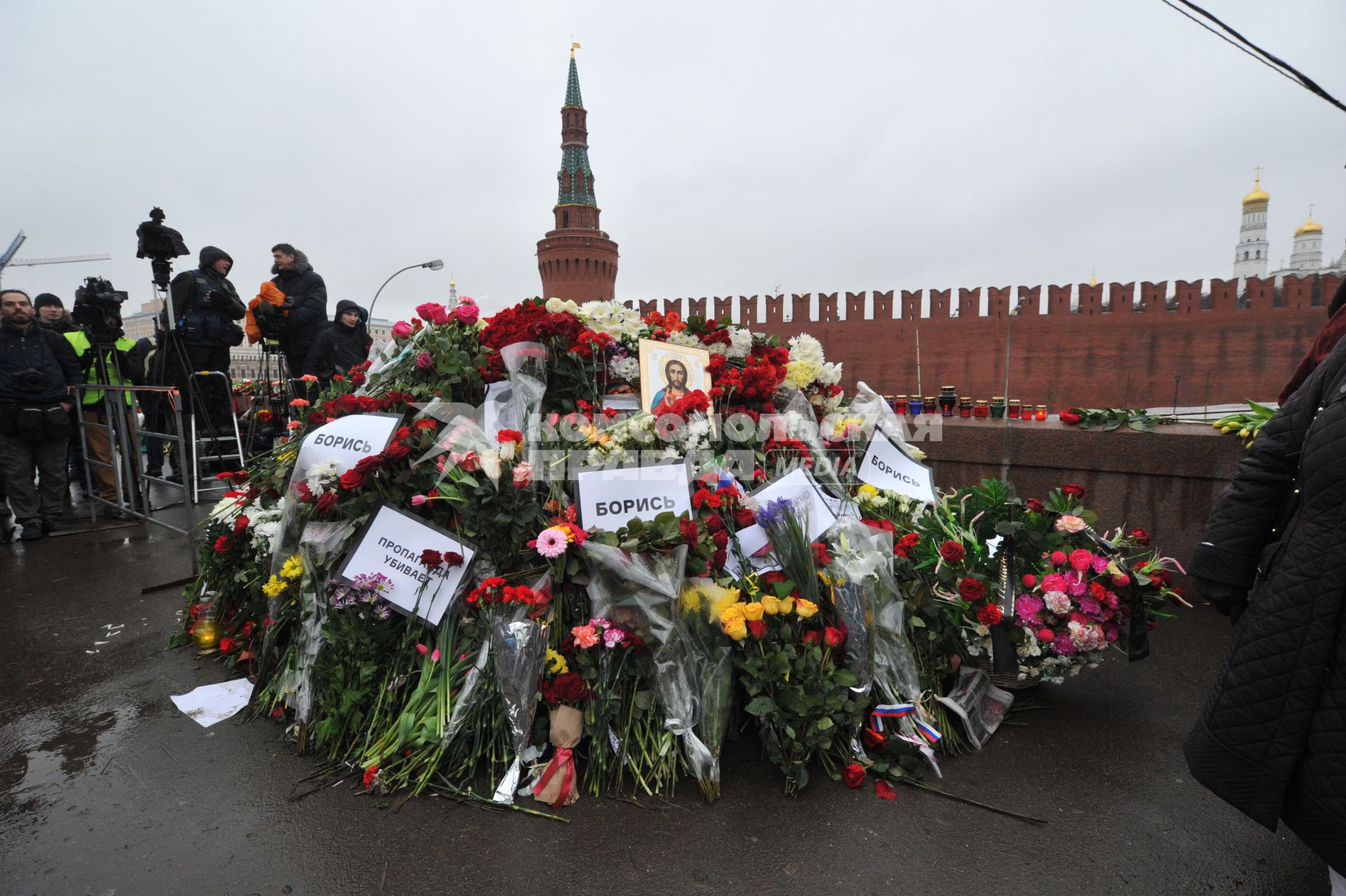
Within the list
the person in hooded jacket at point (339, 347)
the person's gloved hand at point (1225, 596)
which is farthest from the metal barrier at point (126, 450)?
the person's gloved hand at point (1225, 596)

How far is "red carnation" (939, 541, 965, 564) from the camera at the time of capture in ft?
8.43

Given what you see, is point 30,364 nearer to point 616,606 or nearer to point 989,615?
point 616,606

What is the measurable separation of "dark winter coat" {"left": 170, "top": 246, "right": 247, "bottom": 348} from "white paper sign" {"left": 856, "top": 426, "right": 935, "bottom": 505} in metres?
6.03

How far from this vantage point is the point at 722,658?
2.32 metres

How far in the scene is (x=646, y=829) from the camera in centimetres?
212

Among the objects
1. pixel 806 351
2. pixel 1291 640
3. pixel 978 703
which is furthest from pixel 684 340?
pixel 1291 640

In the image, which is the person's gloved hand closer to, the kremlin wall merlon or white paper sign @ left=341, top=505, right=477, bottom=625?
white paper sign @ left=341, top=505, right=477, bottom=625

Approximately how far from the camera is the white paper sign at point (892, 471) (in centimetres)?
370

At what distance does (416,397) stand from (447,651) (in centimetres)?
128

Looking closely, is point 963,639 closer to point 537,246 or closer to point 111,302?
point 111,302

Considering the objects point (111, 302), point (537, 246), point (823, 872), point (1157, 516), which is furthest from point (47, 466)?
→ point (537, 246)

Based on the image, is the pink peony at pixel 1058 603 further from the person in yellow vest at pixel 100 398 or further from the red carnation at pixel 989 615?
the person in yellow vest at pixel 100 398

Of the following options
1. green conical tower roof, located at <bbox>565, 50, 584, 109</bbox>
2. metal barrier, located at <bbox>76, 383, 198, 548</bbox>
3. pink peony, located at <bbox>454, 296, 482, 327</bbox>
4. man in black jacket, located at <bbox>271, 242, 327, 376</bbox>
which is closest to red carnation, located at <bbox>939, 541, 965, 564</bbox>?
pink peony, located at <bbox>454, 296, 482, 327</bbox>

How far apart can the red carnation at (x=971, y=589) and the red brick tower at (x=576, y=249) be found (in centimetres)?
3336
